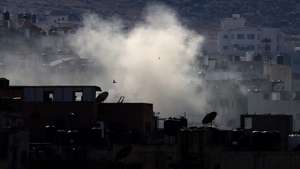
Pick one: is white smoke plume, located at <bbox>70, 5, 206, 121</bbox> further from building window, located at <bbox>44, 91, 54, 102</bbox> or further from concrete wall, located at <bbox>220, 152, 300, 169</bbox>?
concrete wall, located at <bbox>220, 152, 300, 169</bbox>

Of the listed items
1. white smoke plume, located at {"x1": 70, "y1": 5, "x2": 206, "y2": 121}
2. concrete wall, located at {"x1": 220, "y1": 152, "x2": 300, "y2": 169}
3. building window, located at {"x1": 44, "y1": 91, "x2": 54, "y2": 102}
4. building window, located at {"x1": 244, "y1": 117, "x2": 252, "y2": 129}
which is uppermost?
white smoke plume, located at {"x1": 70, "y1": 5, "x2": 206, "y2": 121}

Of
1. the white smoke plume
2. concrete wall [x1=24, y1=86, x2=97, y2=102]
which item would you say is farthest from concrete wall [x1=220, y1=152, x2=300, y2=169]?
the white smoke plume

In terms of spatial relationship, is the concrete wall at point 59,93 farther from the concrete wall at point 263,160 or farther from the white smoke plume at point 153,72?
the white smoke plume at point 153,72

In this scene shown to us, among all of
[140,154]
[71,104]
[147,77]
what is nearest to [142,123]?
[71,104]

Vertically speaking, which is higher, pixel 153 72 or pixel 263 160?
pixel 153 72

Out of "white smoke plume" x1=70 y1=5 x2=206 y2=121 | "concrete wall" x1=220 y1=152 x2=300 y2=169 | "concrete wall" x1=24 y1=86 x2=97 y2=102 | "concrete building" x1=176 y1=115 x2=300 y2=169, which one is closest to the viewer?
"concrete building" x1=176 y1=115 x2=300 y2=169

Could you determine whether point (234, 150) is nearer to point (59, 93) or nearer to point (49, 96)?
point (59, 93)

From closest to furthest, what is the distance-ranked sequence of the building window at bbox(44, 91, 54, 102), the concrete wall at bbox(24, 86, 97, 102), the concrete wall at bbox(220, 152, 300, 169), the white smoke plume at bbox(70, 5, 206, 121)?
the concrete wall at bbox(220, 152, 300, 169) → the concrete wall at bbox(24, 86, 97, 102) → the building window at bbox(44, 91, 54, 102) → the white smoke plume at bbox(70, 5, 206, 121)

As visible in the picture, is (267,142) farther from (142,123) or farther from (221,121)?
(221,121)

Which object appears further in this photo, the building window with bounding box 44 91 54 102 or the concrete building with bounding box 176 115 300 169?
the building window with bounding box 44 91 54 102

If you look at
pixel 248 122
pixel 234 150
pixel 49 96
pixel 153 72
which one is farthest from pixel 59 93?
pixel 153 72

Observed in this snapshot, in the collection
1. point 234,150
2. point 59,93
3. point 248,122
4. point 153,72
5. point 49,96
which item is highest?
point 153,72

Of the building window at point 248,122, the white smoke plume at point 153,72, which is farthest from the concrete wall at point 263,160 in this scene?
the white smoke plume at point 153,72

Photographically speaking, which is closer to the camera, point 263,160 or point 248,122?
point 263,160
